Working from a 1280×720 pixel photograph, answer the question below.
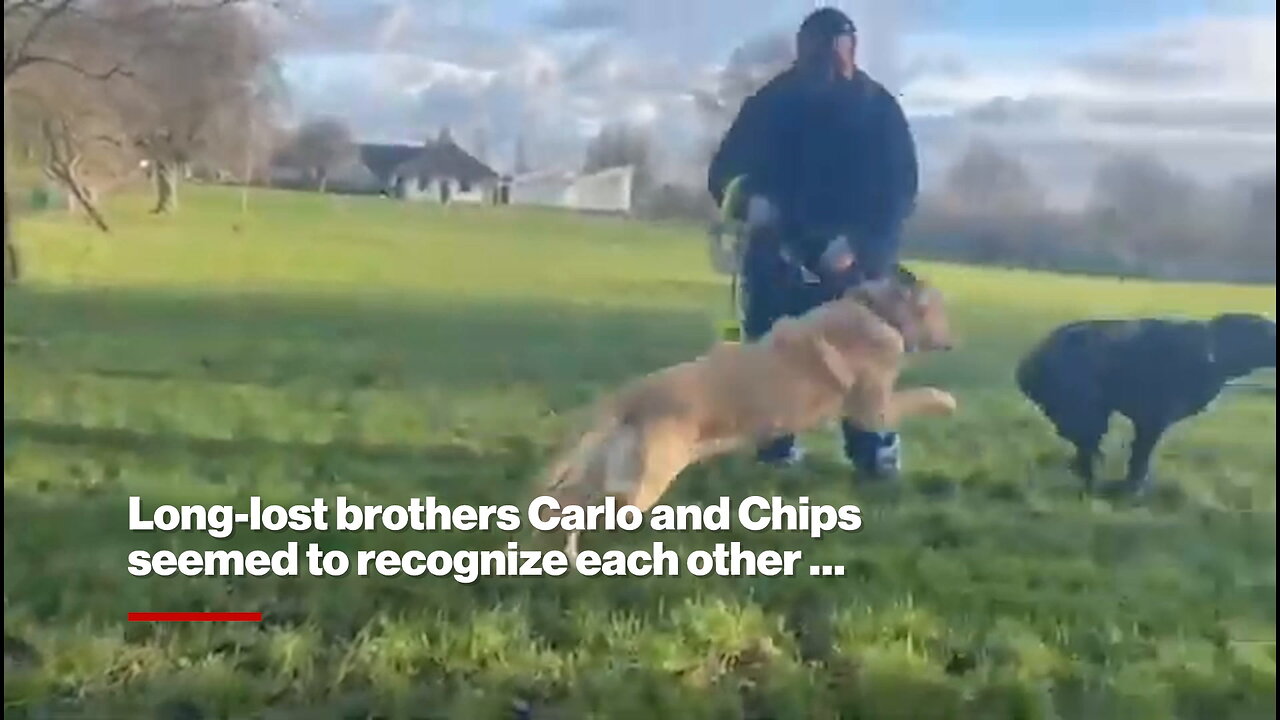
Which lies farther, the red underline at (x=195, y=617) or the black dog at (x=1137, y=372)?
the black dog at (x=1137, y=372)

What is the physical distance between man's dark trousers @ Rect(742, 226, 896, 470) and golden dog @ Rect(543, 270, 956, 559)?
3 centimetres

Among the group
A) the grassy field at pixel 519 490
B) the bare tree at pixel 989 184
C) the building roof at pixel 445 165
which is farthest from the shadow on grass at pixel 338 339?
the bare tree at pixel 989 184

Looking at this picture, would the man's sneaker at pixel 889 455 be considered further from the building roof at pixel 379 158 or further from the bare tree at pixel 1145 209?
the building roof at pixel 379 158

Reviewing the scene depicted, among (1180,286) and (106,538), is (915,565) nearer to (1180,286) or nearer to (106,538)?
(1180,286)

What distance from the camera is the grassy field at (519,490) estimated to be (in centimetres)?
301

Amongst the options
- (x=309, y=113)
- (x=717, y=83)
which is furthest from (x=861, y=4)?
(x=309, y=113)

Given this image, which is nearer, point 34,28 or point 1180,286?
point 34,28

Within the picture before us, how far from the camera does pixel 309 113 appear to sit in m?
3.11

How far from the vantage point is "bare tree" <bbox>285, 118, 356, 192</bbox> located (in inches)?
122

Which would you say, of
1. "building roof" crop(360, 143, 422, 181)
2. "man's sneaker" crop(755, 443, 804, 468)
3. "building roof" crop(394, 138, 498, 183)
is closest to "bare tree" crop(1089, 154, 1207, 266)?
"man's sneaker" crop(755, 443, 804, 468)

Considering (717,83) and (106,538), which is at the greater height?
(717,83)

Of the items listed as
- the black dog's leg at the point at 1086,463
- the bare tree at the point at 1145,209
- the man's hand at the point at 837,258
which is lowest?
the black dog's leg at the point at 1086,463

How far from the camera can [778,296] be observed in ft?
10.6

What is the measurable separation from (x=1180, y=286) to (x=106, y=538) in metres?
2.40
